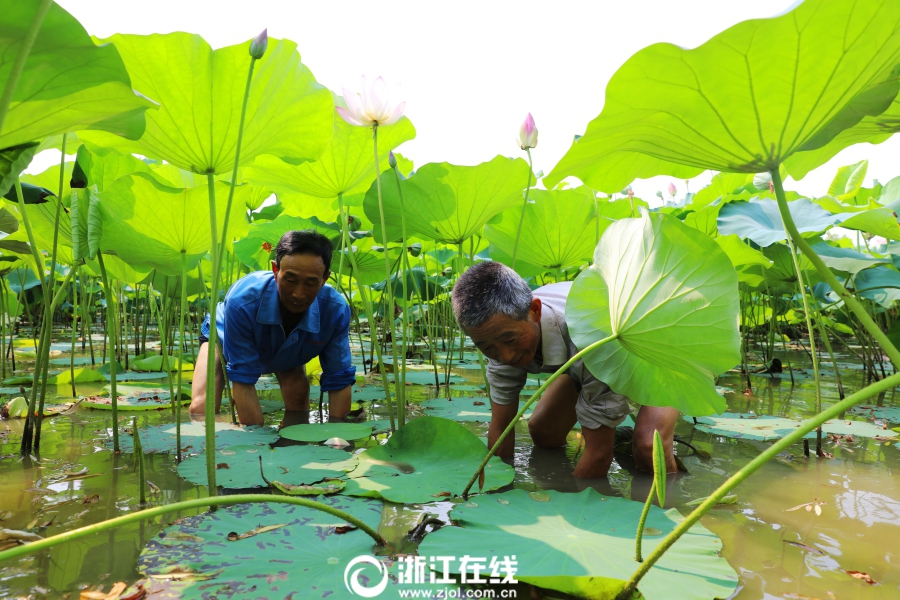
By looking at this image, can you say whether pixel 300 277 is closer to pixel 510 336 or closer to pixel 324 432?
pixel 324 432

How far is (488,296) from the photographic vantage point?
154 cm

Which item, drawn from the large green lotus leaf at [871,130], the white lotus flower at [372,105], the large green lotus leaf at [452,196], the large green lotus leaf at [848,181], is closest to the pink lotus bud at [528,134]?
the large green lotus leaf at [452,196]

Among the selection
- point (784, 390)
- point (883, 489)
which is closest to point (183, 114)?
point (883, 489)

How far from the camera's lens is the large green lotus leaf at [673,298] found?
1.13m

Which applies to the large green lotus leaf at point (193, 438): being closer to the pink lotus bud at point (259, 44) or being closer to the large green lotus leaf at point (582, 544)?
the large green lotus leaf at point (582, 544)

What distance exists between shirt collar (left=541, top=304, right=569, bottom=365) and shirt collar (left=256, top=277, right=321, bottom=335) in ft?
3.81

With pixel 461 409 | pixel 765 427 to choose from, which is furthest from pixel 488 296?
pixel 765 427

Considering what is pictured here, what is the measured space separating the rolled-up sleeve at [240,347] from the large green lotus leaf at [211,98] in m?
0.89

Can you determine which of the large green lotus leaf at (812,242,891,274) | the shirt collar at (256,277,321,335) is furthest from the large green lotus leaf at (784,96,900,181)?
the shirt collar at (256,277,321,335)

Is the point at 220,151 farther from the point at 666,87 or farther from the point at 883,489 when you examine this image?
the point at 883,489

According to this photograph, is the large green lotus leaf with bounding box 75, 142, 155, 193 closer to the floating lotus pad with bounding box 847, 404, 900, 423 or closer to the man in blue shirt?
the man in blue shirt

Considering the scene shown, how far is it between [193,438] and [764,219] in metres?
2.44

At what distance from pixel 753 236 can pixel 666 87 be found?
1.23m

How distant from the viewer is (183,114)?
138 centimetres
